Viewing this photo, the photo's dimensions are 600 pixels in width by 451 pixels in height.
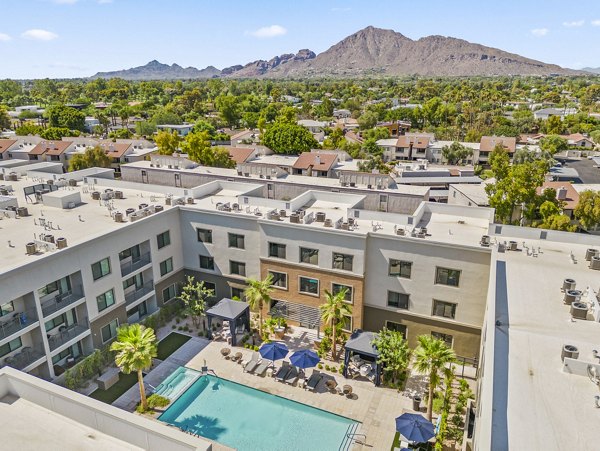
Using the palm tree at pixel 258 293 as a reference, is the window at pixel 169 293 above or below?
below

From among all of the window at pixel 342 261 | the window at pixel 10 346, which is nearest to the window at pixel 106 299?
the window at pixel 10 346

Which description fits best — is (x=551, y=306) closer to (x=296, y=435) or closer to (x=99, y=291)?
(x=296, y=435)

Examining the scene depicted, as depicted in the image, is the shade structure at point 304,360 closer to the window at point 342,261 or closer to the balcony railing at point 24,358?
the window at point 342,261

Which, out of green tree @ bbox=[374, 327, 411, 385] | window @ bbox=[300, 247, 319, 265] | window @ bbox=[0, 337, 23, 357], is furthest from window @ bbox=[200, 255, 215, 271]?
green tree @ bbox=[374, 327, 411, 385]

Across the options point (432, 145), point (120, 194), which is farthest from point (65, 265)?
point (432, 145)

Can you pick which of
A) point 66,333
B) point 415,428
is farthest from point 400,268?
point 66,333

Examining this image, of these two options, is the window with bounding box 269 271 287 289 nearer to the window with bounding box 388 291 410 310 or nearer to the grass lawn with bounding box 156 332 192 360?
the grass lawn with bounding box 156 332 192 360

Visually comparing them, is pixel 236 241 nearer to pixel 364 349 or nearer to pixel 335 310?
pixel 335 310
